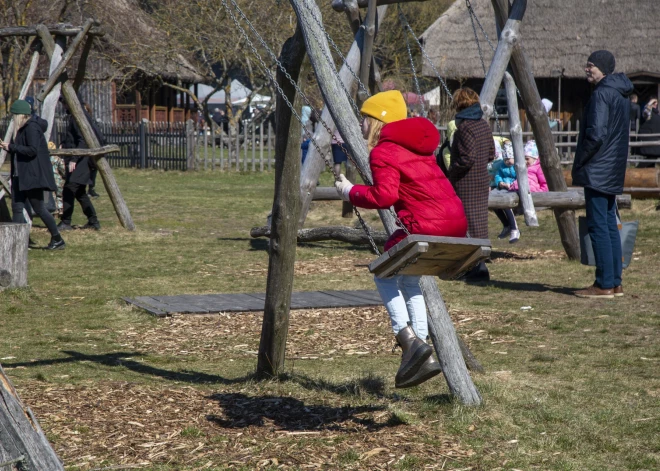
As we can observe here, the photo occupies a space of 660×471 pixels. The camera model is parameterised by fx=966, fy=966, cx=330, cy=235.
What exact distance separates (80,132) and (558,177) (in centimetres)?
668

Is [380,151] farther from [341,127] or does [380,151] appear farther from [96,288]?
[96,288]

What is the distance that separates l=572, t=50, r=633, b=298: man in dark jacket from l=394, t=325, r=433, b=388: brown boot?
4.47 m

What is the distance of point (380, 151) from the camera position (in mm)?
4504

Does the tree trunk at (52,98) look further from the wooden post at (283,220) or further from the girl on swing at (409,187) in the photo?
the girl on swing at (409,187)

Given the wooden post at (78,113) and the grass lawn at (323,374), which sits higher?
the wooden post at (78,113)

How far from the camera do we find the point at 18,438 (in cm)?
335

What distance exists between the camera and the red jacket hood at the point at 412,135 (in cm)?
452

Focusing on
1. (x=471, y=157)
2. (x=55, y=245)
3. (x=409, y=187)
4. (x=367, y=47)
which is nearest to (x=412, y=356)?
(x=409, y=187)

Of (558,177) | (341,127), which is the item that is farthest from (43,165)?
(341,127)

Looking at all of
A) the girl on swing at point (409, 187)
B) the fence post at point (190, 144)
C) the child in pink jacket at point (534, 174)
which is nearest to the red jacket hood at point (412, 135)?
the girl on swing at point (409, 187)

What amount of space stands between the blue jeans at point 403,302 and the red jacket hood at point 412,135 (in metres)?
0.69

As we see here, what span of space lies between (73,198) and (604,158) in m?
8.02

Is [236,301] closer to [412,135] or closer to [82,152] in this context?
[412,135]

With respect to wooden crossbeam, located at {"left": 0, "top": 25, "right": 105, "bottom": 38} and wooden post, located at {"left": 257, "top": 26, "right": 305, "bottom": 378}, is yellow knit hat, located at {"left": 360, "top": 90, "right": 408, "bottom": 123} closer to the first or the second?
wooden post, located at {"left": 257, "top": 26, "right": 305, "bottom": 378}
